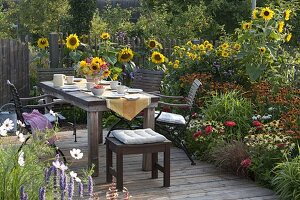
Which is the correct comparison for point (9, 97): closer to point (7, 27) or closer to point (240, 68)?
point (240, 68)

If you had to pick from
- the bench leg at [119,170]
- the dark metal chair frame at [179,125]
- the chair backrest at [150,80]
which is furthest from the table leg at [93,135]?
the chair backrest at [150,80]

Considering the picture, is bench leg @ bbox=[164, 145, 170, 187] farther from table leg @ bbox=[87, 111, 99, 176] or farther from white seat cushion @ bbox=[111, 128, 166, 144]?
table leg @ bbox=[87, 111, 99, 176]

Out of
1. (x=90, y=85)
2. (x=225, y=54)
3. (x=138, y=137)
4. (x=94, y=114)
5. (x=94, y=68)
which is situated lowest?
(x=138, y=137)

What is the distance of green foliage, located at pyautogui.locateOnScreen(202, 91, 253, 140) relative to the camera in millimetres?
6941

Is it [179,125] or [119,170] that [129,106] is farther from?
[179,125]

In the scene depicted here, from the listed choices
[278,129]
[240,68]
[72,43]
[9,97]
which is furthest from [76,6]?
[278,129]

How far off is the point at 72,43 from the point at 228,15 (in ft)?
35.9

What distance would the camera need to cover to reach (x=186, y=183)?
588 centimetres

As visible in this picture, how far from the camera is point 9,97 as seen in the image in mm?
9961

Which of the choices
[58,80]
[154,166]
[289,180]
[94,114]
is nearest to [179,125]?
[154,166]

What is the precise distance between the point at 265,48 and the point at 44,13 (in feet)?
30.7

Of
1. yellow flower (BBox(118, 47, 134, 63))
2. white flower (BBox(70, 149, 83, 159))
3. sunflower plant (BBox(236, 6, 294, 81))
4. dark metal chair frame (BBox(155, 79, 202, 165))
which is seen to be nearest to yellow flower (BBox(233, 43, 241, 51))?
sunflower plant (BBox(236, 6, 294, 81))

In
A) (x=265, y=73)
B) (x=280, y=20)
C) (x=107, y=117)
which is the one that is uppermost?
(x=280, y=20)

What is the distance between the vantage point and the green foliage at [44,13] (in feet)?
53.1
